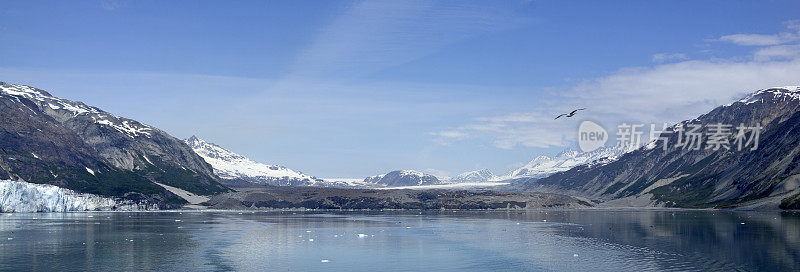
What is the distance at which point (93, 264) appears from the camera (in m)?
77.5

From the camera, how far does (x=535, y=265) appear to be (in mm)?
79312

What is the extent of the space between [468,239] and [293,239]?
111 feet

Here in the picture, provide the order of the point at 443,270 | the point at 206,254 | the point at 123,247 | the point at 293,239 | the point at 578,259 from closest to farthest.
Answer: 1. the point at 443,270
2. the point at 578,259
3. the point at 206,254
4. the point at 123,247
5. the point at 293,239

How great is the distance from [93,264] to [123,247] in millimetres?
22561

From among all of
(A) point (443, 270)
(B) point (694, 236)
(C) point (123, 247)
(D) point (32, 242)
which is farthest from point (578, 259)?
(D) point (32, 242)

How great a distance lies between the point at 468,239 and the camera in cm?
11994

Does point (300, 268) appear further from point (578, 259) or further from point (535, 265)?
point (578, 259)

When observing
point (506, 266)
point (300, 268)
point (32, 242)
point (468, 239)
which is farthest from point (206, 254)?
point (468, 239)

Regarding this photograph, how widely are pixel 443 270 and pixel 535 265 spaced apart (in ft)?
42.4

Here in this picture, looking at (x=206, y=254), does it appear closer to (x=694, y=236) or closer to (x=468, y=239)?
(x=468, y=239)

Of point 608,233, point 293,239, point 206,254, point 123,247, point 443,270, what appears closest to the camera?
point 443,270

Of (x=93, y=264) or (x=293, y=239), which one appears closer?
(x=93, y=264)

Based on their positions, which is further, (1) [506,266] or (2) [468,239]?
(2) [468,239]

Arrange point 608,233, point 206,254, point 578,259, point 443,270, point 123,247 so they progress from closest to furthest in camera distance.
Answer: point 443,270, point 578,259, point 206,254, point 123,247, point 608,233
